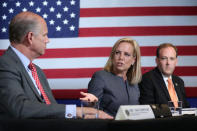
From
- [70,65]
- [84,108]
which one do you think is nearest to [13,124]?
[84,108]

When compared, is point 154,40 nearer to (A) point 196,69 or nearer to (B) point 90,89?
(A) point 196,69

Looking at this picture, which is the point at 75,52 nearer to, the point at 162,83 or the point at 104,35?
the point at 104,35

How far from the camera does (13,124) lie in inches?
37.6

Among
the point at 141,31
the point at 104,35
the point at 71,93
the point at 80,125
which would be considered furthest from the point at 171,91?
the point at 80,125

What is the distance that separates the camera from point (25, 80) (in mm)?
1628

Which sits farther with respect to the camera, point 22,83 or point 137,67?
point 137,67

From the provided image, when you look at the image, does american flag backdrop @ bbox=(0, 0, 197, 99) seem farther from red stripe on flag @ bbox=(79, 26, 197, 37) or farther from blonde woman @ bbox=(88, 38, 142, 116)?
blonde woman @ bbox=(88, 38, 142, 116)

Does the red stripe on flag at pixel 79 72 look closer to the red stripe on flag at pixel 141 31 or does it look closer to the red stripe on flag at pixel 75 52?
the red stripe on flag at pixel 75 52

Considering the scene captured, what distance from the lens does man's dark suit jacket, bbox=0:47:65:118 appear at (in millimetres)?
1276

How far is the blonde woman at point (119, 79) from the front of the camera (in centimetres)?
241

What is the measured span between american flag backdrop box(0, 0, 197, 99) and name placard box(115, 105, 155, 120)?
2370mm

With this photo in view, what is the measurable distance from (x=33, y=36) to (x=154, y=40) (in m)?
1.93

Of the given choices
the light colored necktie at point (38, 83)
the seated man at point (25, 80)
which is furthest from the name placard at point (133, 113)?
the light colored necktie at point (38, 83)

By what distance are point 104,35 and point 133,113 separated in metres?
2.47
